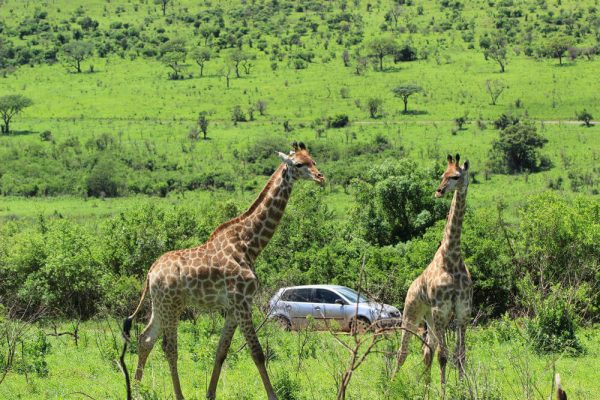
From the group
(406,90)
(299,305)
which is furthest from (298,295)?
(406,90)

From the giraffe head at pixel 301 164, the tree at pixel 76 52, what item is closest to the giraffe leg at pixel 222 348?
the giraffe head at pixel 301 164

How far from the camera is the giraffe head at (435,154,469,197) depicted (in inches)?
535

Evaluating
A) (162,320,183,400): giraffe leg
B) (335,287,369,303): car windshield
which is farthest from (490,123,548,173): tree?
(162,320,183,400): giraffe leg

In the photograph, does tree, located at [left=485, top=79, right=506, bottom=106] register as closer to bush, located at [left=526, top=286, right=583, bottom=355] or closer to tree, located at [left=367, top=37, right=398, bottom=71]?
tree, located at [left=367, top=37, right=398, bottom=71]

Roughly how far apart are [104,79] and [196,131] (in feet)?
89.9

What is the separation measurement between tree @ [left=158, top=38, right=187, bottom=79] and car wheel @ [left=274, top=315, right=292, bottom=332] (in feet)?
275

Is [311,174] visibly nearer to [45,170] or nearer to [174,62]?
[45,170]

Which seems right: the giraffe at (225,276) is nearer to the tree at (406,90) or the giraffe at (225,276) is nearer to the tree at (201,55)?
the tree at (406,90)

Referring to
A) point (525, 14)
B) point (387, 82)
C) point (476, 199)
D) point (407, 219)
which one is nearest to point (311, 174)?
point (407, 219)

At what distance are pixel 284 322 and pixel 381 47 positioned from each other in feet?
277

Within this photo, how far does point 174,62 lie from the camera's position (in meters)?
108

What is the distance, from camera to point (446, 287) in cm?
1340

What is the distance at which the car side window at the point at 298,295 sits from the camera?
79.5ft

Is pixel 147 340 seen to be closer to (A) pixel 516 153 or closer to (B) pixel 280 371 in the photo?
(B) pixel 280 371
